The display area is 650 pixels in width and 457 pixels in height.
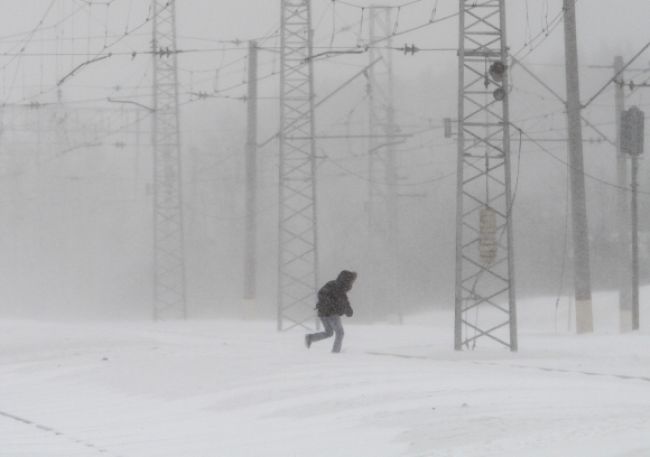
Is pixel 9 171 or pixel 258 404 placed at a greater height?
pixel 9 171

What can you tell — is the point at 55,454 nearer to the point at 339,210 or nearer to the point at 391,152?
the point at 391,152

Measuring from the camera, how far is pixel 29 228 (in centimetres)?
9856

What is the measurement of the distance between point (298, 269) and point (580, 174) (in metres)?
51.0

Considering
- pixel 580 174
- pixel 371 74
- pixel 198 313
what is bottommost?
pixel 198 313

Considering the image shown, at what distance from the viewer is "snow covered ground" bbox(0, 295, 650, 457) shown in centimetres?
1335

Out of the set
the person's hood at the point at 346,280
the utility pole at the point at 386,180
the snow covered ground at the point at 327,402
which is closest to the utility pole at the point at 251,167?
the utility pole at the point at 386,180

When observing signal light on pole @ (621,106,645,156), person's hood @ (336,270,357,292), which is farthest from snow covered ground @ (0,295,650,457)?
signal light on pole @ (621,106,645,156)

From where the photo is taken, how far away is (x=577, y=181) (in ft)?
112

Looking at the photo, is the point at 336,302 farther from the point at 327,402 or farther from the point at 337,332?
the point at 327,402

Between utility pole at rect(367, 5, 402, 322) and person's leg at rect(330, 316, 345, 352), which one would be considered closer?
person's leg at rect(330, 316, 345, 352)

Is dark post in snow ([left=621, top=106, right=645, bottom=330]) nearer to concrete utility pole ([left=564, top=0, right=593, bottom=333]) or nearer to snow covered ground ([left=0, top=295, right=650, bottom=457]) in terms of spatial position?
concrete utility pole ([left=564, top=0, right=593, bottom=333])

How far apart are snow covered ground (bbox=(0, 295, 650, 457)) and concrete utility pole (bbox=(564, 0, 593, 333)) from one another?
21.6 ft

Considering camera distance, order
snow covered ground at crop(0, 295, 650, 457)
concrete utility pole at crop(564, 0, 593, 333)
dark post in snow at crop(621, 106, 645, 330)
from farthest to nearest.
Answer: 1. dark post in snow at crop(621, 106, 645, 330)
2. concrete utility pole at crop(564, 0, 593, 333)
3. snow covered ground at crop(0, 295, 650, 457)

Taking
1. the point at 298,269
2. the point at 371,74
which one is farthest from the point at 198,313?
the point at 371,74
